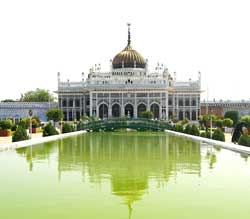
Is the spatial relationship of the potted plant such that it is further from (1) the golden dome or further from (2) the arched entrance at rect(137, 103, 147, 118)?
(1) the golden dome

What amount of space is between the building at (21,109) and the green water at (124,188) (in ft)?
154

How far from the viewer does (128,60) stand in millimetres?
62562

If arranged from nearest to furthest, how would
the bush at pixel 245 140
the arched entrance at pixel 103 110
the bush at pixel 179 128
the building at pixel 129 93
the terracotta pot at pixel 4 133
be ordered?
the bush at pixel 245 140, the terracotta pot at pixel 4 133, the bush at pixel 179 128, the building at pixel 129 93, the arched entrance at pixel 103 110

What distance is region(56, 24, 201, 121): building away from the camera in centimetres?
6072

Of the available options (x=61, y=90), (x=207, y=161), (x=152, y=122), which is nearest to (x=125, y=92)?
(x=61, y=90)

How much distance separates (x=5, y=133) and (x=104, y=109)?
3352 cm

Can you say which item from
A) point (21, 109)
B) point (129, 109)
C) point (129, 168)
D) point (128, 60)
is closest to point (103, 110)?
point (129, 109)

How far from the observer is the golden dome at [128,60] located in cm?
6243

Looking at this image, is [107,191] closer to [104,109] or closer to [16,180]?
[16,180]

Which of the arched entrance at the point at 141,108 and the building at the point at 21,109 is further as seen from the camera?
the building at the point at 21,109

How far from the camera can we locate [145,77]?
61.8m

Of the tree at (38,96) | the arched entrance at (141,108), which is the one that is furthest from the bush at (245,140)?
the tree at (38,96)

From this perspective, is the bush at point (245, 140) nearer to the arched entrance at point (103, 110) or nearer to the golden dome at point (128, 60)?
the arched entrance at point (103, 110)

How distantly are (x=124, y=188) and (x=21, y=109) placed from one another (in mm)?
54321
